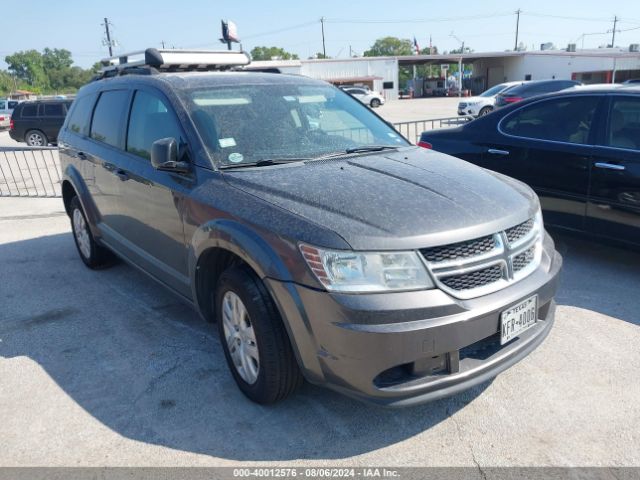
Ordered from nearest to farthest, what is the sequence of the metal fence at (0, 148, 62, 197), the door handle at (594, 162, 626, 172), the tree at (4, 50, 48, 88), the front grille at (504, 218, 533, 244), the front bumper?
1. the front bumper
2. the front grille at (504, 218, 533, 244)
3. the door handle at (594, 162, 626, 172)
4. the metal fence at (0, 148, 62, 197)
5. the tree at (4, 50, 48, 88)

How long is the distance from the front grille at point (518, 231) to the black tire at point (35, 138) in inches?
808

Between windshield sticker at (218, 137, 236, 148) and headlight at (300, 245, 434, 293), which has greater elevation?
windshield sticker at (218, 137, 236, 148)

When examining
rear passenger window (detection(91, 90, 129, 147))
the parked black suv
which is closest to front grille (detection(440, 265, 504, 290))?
rear passenger window (detection(91, 90, 129, 147))

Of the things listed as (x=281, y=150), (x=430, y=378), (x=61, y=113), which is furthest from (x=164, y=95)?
(x=61, y=113)

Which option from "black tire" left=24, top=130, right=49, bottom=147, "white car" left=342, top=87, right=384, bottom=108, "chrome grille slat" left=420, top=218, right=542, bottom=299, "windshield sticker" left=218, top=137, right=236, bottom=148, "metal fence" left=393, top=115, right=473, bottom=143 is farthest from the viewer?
"white car" left=342, top=87, right=384, bottom=108

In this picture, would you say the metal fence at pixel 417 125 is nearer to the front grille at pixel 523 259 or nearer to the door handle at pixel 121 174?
the door handle at pixel 121 174

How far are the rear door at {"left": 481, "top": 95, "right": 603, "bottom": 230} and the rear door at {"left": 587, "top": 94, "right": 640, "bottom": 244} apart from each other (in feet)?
0.34

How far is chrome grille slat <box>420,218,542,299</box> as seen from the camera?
246cm

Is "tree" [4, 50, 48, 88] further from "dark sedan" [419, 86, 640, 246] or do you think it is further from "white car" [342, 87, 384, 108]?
"dark sedan" [419, 86, 640, 246]

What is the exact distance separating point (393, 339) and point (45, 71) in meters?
A: 145

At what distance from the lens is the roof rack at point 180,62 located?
4504 mm

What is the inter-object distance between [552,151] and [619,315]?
5.67 ft

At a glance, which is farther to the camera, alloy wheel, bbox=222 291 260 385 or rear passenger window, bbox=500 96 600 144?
rear passenger window, bbox=500 96 600 144

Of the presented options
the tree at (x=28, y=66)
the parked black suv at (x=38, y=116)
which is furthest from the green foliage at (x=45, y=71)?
the parked black suv at (x=38, y=116)
